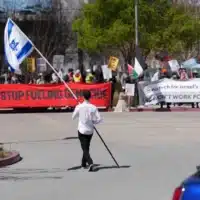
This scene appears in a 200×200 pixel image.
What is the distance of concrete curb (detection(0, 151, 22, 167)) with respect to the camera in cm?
1275

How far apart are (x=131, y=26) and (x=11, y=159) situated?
106 ft

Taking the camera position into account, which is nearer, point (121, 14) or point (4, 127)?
point (4, 127)

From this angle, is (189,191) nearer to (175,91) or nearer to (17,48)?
(17,48)

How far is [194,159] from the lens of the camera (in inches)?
522

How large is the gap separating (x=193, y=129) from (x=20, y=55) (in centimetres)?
704

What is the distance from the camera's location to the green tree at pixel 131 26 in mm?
45000

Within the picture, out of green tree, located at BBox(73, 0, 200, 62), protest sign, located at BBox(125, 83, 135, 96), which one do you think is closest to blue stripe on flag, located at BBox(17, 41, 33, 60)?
protest sign, located at BBox(125, 83, 135, 96)

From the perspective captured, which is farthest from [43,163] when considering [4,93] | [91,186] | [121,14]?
[121,14]

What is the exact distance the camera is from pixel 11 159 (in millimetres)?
13148

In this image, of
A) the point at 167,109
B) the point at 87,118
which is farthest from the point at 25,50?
the point at 167,109

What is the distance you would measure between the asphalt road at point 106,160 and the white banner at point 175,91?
5869mm

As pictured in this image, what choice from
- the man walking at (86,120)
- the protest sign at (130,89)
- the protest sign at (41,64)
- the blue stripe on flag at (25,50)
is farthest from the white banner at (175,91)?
the protest sign at (41,64)

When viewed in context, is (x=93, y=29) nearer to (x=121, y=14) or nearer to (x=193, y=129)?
(x=121, y=14)

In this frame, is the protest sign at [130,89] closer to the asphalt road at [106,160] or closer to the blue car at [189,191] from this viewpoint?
the asphalt road at [106,160]
